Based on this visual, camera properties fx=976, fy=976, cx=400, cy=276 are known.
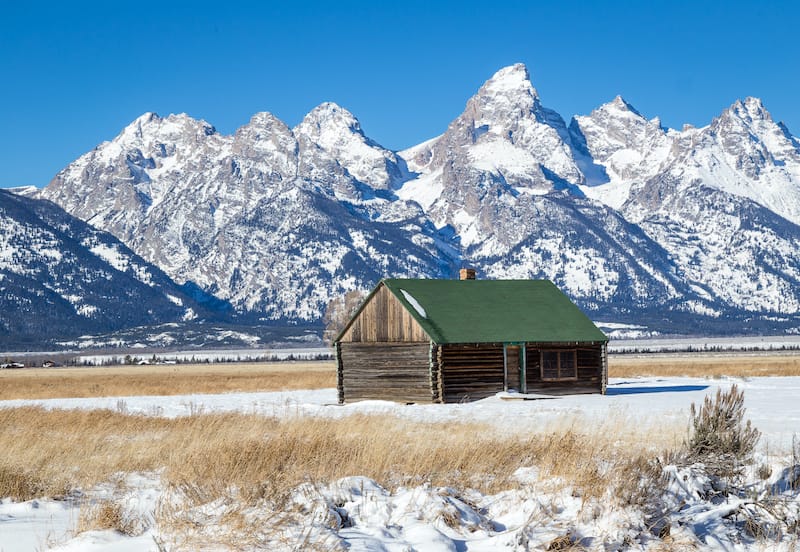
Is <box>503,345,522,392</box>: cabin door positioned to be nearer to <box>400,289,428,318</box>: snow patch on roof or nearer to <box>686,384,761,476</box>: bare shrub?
<box>400,289,428,318</box>: snow patch on roof

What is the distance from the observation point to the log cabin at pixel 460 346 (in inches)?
1502

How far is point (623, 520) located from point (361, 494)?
304 cm

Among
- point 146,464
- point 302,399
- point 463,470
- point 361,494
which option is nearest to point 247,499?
point 361,494

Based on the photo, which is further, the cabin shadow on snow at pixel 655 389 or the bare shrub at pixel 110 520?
the cabin shadow on snow at pixel 655 389

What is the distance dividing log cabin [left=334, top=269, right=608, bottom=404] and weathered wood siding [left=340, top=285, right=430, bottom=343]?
0.04 m

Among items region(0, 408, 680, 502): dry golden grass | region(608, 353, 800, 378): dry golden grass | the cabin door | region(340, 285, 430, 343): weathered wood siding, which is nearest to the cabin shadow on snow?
the cabin door

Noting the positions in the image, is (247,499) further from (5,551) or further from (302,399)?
(302,399)

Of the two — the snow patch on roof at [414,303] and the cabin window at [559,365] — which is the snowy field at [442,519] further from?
the cabin window at [559,365]

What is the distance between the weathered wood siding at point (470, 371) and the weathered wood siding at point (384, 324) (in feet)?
4.10

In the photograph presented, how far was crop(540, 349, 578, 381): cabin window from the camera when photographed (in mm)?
40219

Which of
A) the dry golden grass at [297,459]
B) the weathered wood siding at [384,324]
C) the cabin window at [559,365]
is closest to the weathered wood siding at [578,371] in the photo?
the cabin window at [559,365]

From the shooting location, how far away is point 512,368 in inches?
1553

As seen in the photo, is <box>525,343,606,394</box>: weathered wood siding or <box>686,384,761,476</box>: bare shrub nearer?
<box>686,384,761,476</box>: bare shrub

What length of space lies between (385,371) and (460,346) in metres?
3.69
